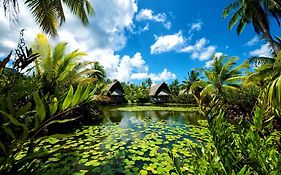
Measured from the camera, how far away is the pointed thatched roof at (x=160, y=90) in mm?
31856

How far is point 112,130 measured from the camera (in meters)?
6.29

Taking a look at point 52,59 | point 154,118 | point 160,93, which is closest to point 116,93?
point 160,93

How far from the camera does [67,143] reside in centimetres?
456

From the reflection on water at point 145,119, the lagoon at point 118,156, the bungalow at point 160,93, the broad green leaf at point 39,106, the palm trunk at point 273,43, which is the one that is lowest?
the lagoon at point 118,156

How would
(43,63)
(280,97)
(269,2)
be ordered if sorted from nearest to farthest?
1. (280,97)
2. (43,63)
3. (269,2)

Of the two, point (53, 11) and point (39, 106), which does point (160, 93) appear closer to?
point (53, 11)

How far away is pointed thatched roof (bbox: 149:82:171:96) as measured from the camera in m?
31.9

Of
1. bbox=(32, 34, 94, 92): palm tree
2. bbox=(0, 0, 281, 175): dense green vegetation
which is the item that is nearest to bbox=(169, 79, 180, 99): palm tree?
bbox=(0, 0, 281, 175): dense green vegetation

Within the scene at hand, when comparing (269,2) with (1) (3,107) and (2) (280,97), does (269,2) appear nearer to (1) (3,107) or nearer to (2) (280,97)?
(2) (280,97)

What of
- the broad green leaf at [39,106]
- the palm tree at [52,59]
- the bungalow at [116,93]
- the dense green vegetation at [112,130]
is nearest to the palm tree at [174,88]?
the bungalow at [116,93]

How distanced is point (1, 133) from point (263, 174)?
1.59 m

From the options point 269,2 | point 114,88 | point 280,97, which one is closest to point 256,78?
point 269,2

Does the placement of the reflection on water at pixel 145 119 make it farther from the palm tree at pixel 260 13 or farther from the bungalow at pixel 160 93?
the bungalow at pixel 160 93

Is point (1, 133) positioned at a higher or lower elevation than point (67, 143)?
higher
